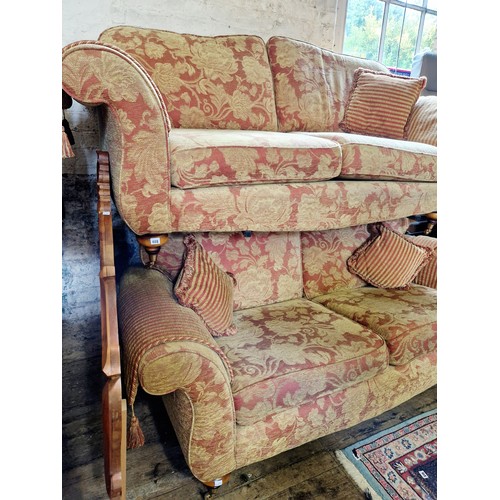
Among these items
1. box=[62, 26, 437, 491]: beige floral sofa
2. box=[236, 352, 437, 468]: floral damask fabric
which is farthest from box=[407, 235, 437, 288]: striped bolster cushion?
box=[236, 352, 437, 468]: floral damask fabric

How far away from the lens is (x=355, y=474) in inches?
45.6

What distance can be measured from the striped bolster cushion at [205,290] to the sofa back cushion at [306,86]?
0.82 metres

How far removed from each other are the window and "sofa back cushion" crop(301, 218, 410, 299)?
1538 millimetres

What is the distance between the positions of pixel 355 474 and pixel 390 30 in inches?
110

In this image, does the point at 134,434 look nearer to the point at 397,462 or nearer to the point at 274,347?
the point at 274,347

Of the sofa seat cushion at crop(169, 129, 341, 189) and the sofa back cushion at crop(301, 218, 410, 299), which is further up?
the sofa seat cushion at crop(169, 129, 341, 189)

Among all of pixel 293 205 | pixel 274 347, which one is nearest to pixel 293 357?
pixel 274 347

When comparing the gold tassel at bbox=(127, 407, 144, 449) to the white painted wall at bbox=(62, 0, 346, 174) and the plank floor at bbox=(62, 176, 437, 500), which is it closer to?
the plank floor at bbox=(62, 176, 437, 500)

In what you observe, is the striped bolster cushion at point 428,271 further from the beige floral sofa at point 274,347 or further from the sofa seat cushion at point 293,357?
the sofa seat cushion at point 293,357

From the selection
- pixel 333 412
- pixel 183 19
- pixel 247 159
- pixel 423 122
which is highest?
pixel 183 19

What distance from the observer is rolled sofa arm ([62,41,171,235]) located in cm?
85
